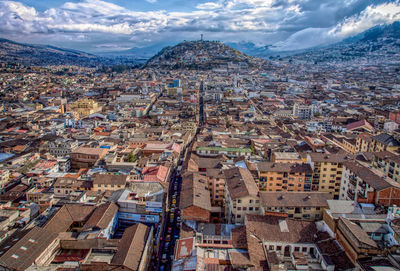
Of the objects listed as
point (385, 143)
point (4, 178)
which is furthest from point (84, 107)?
point (385, 143)

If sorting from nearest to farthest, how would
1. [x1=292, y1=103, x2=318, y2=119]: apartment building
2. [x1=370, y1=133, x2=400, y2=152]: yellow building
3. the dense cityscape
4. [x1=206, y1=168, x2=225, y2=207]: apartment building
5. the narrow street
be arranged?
the dense cityscape → the narrow street → [x1=206, y1=168, x2=225, y2=207]: apartment building → [x1=370, y1=133, x2=400, y2=152]: yellow building → [x1=292, y1=103, x2=318, y2=119]: apartment building

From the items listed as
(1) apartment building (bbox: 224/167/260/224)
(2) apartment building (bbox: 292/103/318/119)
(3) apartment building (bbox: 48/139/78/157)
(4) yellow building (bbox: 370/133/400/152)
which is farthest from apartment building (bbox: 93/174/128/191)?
(2) apartment building (bbox: 292/103/318/119)

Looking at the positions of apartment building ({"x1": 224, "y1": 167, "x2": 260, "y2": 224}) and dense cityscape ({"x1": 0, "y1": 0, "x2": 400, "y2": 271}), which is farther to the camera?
apartment building ({"x1": 224, "y1": 167, "x2": 260, "y2": 224})

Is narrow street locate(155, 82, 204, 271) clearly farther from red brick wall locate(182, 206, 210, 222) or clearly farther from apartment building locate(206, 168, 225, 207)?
apartment building locate(206, 168, 225, 207)

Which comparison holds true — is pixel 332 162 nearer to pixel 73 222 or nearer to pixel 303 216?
pixel 303 216

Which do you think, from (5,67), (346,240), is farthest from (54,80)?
(346,240)

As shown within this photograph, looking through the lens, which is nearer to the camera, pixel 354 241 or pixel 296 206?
pixel 354 241

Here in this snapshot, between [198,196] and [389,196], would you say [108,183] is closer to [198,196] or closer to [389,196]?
[198,196]

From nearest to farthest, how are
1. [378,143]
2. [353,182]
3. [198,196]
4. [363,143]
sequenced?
[198,196] → [353,182] → [378,143] → [363,143]
